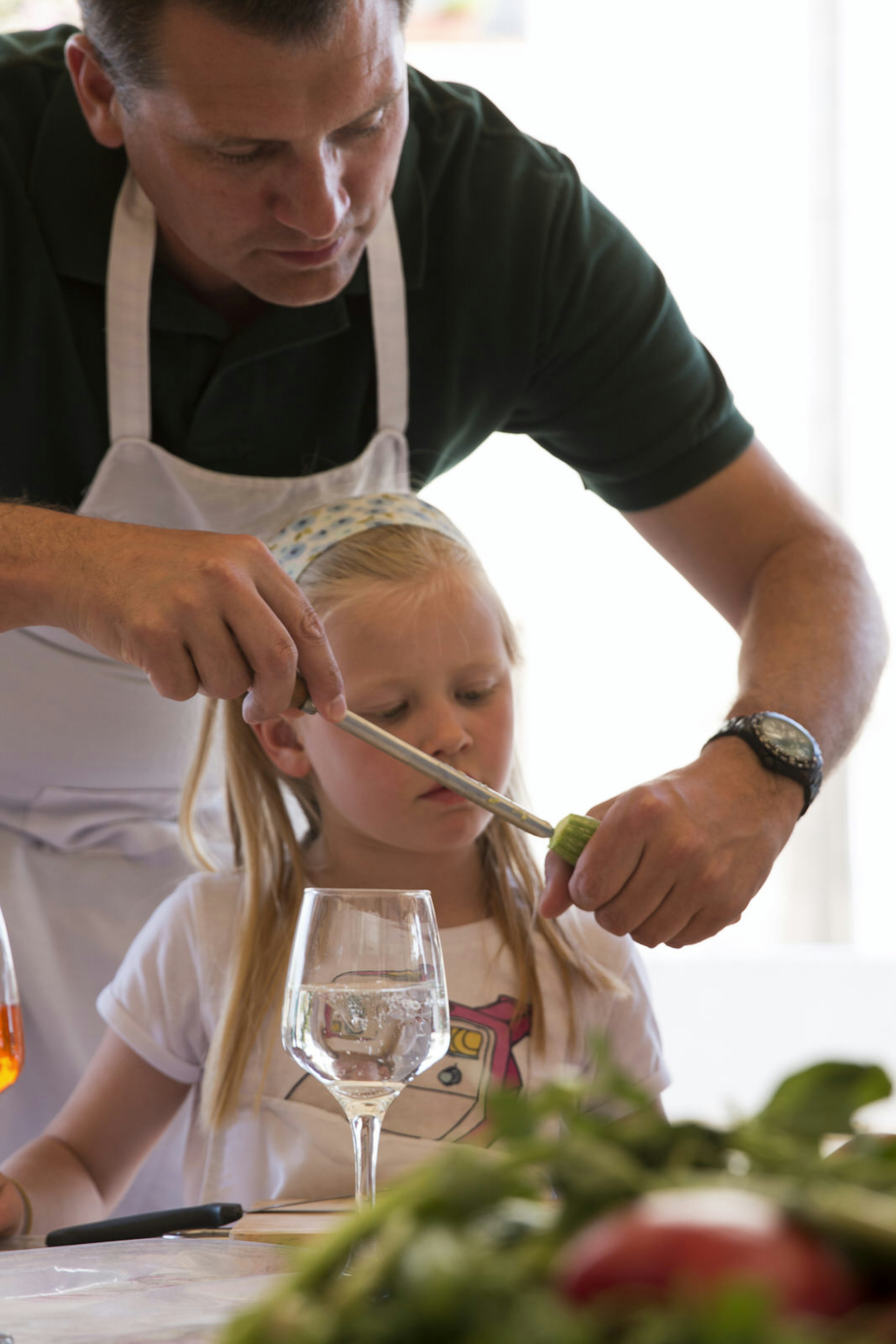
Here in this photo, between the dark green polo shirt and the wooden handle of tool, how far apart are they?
0.39m

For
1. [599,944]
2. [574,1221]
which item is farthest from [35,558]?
[574,1221]

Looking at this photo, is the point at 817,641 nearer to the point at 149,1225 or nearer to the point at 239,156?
the point at 239,156

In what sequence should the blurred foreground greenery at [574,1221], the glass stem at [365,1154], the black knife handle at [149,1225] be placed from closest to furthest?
the blurred foreground greenery at [574,1221], the glass stem at [365,1154], the black knife handle at [149,1225]

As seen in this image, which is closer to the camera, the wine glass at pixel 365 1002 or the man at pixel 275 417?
the wine glass at pixel 365 1002

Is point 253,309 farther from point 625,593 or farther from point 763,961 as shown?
point 763,961

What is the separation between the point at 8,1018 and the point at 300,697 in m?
0.34

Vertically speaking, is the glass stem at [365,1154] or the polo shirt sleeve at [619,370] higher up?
the polo shirt sleeve at [619,370]

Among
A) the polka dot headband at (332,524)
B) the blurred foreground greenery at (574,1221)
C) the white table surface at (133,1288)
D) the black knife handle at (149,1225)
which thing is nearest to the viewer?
the blurred foreground greenery at (574,1221)

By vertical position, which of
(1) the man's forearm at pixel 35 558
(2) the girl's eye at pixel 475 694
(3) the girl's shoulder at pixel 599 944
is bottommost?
(3) the girl's shoulder at pixel 599 944

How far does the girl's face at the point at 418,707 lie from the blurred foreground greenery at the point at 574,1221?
0.96m

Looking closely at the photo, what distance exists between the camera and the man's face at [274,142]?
3.27 ft

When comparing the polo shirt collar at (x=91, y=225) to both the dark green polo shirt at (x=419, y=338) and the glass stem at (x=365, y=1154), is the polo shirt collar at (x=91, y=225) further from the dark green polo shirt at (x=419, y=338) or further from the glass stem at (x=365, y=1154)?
the glass stem at (x=365, y=1154)

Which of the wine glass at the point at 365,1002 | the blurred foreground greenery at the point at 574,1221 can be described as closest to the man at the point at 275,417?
the wine glass at the point at 365,1002

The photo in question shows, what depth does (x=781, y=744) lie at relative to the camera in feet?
3.72
